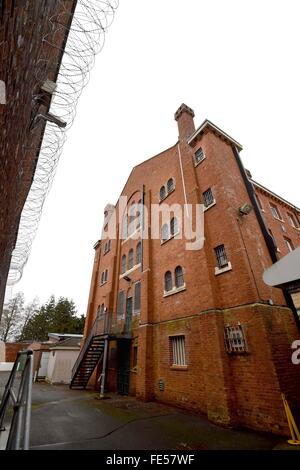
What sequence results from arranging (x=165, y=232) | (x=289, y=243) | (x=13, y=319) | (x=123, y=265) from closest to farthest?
(x=165, y=232)
(x=289, y=243)
(x=123, y=265)
(x=13, y=319)

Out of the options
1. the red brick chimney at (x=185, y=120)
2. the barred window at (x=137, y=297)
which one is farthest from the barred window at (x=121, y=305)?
the red brick chimney at (x=185, y=120)

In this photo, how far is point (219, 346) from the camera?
325 inches

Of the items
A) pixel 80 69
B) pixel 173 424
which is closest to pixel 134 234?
pixel 173 424

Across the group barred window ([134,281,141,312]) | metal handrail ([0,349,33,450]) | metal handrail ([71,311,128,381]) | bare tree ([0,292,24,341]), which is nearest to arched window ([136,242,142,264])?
barred window ([134,281,141,312])

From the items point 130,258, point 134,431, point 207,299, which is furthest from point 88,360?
point 207,299

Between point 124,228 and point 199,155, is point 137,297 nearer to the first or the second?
point 124,228

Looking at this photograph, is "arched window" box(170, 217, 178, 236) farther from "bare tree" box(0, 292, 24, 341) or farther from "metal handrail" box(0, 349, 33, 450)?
"bare tree" box(0, 292, 24, 341)

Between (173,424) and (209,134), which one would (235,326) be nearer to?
(173,424)

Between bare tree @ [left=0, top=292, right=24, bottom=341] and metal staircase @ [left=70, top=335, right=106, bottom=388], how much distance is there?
109ft

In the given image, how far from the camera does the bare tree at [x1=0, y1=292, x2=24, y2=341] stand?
4266 centimetres

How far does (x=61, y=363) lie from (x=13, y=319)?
94.5ft

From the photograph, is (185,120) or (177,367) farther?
(185,120)

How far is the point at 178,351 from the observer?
1073cm
